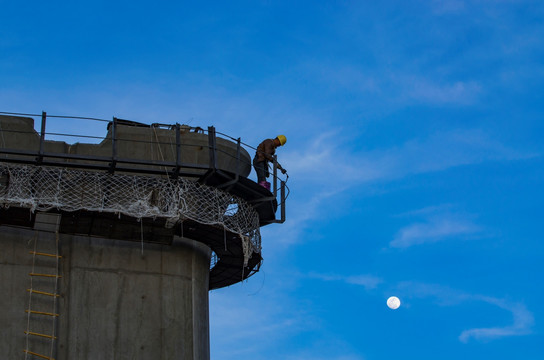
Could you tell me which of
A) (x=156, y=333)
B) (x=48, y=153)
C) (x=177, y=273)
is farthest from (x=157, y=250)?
(x=48, y=153)

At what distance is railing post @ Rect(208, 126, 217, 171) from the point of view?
84.9 feet

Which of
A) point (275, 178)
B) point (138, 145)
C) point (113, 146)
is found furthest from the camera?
point (275, 178)

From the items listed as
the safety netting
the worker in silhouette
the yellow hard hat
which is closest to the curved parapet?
the safety netting

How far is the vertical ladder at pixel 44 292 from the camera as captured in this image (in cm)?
2358

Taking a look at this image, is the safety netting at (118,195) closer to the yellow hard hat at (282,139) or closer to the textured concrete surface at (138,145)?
the textured concrete surface at (138,145)

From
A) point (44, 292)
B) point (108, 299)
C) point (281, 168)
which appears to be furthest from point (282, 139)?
point (44, 292)

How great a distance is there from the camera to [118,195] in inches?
1003

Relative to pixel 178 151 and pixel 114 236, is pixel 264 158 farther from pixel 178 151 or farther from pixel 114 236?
pixel 114 236

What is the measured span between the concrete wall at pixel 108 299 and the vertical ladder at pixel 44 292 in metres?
0.03

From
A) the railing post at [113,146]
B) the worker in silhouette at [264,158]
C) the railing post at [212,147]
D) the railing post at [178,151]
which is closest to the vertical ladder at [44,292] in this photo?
the railing post at [113,146]

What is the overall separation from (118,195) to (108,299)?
9.42 feet

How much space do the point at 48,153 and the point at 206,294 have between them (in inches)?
240

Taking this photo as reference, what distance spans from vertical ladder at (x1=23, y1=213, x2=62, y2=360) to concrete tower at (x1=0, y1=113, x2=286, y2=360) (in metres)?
0.03

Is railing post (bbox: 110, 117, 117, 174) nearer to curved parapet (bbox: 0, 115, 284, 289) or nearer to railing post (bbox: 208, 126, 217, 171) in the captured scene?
curved parapet (bbox: 0, 115, 284, 289)
